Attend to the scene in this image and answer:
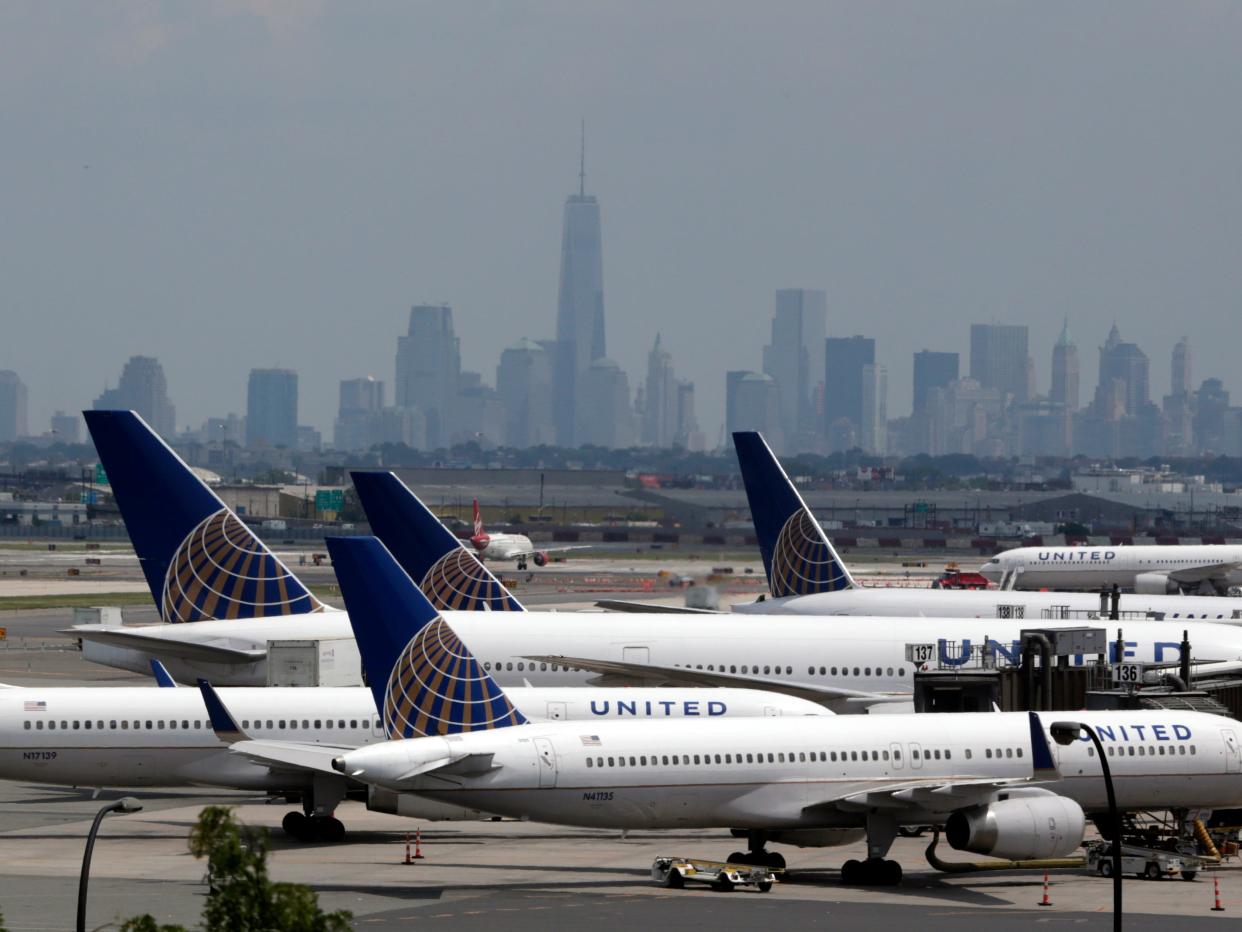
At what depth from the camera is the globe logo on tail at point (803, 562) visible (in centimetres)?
8631

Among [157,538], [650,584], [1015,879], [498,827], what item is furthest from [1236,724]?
[650,584]

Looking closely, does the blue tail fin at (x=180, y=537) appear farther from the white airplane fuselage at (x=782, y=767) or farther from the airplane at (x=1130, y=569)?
the airplane at (x=1130, y=569)

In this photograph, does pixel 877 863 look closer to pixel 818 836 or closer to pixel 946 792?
pixel 818 836

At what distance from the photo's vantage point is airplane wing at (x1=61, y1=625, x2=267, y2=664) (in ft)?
204

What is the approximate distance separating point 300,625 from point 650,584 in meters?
110

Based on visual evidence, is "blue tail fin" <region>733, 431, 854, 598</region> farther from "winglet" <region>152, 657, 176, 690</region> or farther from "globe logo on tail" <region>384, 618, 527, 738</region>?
"globe logo on tail" <region>384, 618, 527, 738</region>

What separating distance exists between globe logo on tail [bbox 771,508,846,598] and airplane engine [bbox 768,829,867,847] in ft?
125

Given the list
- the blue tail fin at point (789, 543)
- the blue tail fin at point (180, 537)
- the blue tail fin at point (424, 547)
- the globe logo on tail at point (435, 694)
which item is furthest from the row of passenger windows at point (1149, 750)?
the blue tail fin at point (789, 543)

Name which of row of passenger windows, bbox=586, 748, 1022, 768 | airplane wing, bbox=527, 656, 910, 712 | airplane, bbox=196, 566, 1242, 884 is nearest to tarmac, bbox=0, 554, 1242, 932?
airplane, bbox=196, 566, 1242, 884

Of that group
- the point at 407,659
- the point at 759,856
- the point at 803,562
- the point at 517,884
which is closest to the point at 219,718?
the point at 407,659

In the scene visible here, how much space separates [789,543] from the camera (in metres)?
87.0

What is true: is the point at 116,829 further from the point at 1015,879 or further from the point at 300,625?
the point at 1015,879

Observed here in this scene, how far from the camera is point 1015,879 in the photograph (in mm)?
48250

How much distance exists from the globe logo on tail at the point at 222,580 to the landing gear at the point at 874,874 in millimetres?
24502
